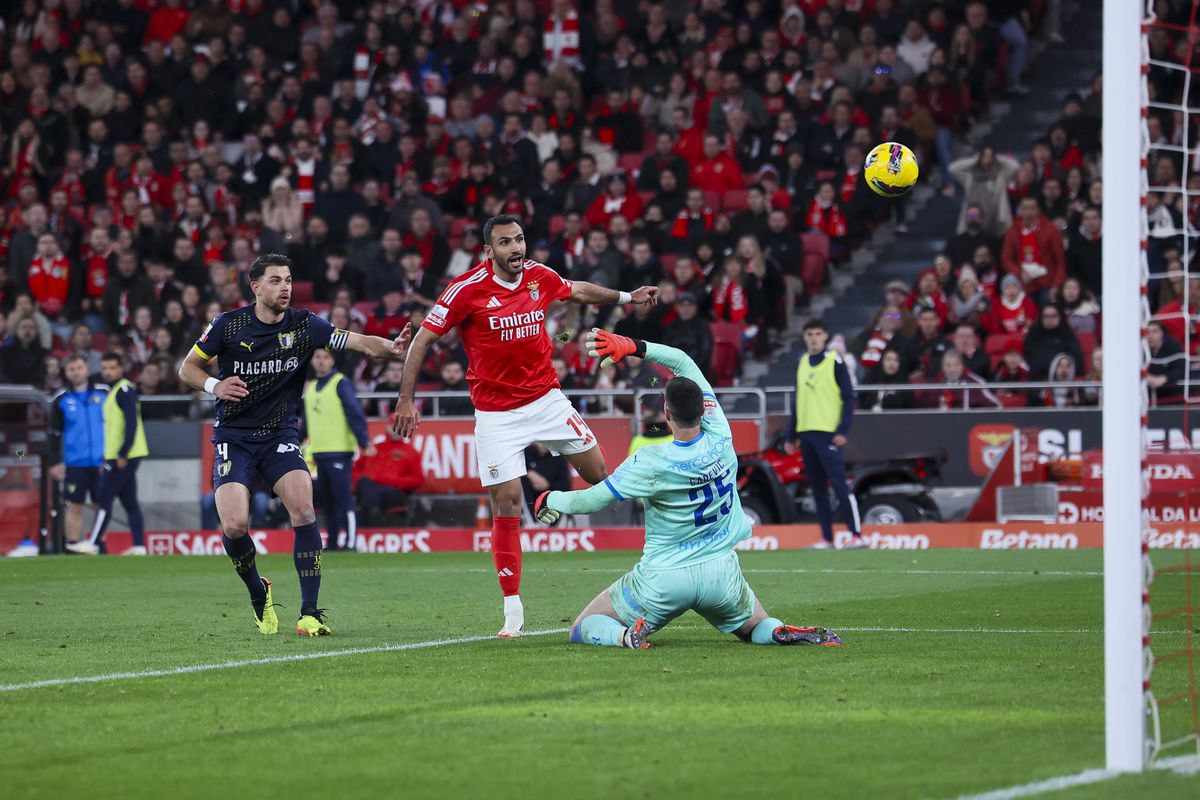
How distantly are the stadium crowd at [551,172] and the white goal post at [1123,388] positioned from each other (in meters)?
14.9

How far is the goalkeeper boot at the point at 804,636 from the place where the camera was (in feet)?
30.0

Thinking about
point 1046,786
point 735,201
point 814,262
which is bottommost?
point 1046,786

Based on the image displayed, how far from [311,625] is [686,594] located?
100 inches

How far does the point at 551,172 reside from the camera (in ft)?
84.1

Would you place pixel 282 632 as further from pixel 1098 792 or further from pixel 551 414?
pixel 1098 792

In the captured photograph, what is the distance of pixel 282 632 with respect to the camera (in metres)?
10.4

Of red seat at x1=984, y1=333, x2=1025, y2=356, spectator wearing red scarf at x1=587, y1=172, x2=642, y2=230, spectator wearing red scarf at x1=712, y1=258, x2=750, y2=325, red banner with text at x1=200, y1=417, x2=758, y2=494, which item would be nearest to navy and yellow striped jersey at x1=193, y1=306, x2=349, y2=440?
red banner with text at x1=200, y1=417, x2=758, y2=494

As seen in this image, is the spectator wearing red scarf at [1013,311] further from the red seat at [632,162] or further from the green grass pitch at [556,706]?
the green grass pitch at [556,706]

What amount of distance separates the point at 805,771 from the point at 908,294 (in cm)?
1737

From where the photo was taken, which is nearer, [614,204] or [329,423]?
[329,423]

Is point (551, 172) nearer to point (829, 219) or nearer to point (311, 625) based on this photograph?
point (829, 219)

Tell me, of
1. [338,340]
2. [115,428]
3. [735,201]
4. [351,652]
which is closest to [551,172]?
[735,201]

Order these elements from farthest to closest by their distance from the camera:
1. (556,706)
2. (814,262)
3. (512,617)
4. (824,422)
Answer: (814,262) < (824,422) < (512,617) < (556,706)

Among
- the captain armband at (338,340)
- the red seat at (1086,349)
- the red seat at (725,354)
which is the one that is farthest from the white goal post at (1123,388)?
the red seat at (725,354)
